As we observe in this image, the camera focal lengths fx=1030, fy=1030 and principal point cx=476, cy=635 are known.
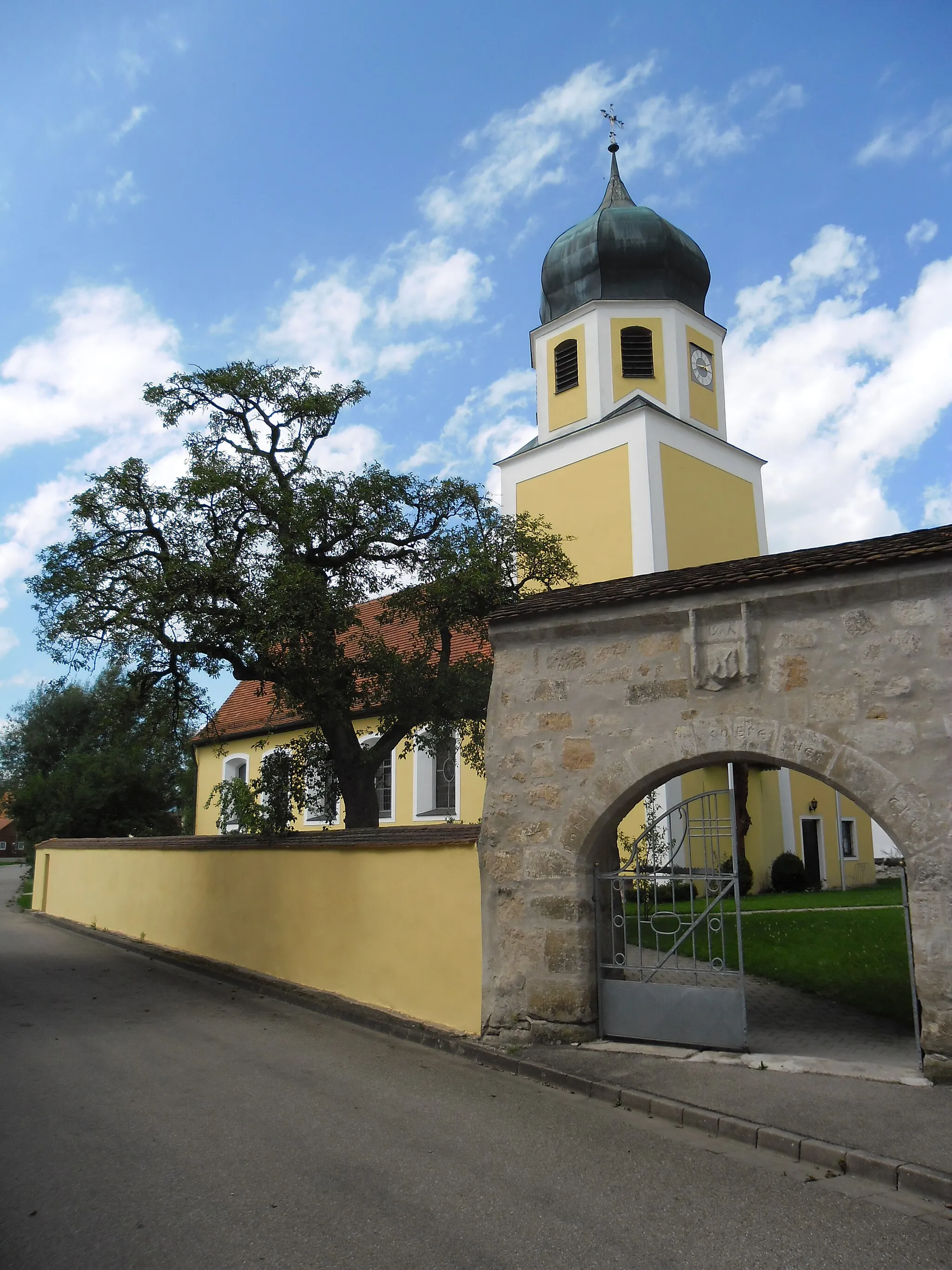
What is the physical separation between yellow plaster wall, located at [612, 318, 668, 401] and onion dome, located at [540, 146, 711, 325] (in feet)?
1.85

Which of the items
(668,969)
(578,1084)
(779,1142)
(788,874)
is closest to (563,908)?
(668,969)

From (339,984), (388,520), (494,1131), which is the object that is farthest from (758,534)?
(494,1131)

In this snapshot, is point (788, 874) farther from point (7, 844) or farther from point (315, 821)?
point (7, 844)

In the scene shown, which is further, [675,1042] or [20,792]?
[20,792]

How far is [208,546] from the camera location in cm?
1474

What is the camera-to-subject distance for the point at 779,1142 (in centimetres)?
594

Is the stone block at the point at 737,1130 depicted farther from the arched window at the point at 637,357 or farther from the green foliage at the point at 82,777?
the arched window at the point at 637,357

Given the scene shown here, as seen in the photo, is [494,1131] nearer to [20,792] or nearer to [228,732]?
[228,732]

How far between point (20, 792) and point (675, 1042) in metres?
29.0

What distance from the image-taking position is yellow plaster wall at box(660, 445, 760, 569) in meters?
24.1

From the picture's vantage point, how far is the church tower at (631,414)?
2400 cm

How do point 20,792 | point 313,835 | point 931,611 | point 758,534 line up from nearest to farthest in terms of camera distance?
point 931,611
point 313,835
point 758,534
point 20,792

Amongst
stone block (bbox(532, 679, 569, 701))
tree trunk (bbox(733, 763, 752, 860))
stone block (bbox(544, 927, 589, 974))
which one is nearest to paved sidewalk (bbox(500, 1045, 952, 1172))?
stone block (bbox(544, 927, 589, 974))

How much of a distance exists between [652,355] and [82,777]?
2110 centimetres
